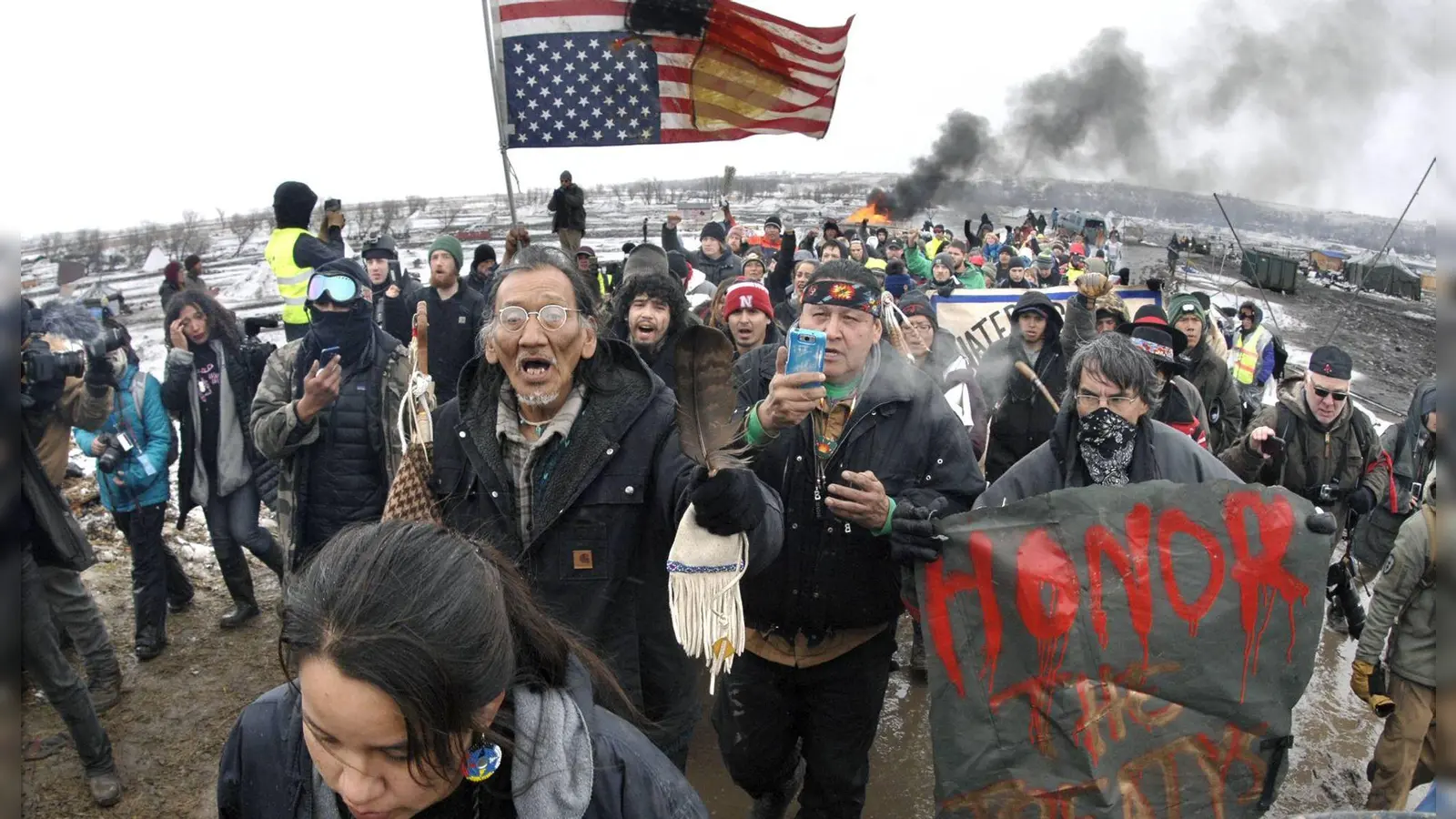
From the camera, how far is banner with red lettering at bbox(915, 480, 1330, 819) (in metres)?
2.71

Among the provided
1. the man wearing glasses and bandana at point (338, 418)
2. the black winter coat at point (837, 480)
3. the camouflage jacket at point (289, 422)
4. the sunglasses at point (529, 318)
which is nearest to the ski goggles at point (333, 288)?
the man wearing glasses and bandana at point (338, 418)

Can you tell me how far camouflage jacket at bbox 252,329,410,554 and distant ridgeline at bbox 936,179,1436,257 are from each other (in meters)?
41.7

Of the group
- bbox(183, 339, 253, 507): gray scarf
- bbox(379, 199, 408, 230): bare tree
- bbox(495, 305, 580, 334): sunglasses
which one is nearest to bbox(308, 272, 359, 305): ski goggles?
bbox(183, 339, 253, 507): gray scarf

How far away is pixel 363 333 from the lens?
13.6 feet

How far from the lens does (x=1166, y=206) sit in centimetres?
7681

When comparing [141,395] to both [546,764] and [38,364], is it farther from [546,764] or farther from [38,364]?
[546,764]

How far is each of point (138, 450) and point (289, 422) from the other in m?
1.44

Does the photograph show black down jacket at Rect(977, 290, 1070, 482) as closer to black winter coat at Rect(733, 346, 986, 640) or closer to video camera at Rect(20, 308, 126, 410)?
black winter coat at Rect(733, 346, 986, 640)

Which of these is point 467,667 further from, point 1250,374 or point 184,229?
point 184,229

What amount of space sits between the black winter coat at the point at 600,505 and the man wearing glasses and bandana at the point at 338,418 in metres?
1.83

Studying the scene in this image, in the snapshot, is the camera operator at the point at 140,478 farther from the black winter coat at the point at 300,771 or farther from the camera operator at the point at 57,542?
the black winter coat at the point at 300,771

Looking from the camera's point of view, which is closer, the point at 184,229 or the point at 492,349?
the point at 492,349

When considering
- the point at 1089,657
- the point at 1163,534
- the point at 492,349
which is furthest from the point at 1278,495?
the point at 492,349

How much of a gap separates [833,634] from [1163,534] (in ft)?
3.94
